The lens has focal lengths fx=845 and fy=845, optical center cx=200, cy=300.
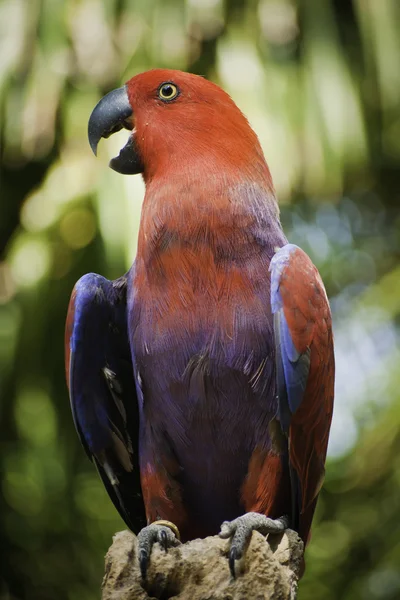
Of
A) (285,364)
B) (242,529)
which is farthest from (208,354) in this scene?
(242,529)

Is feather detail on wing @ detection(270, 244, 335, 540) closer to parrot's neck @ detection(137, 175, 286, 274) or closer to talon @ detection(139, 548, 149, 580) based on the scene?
parrot's neck @ detection(137, 175, 286, 274)

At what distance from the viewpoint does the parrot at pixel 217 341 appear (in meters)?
2.23

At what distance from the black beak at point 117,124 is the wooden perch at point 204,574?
113 centimetres

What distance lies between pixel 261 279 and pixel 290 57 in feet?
10.1

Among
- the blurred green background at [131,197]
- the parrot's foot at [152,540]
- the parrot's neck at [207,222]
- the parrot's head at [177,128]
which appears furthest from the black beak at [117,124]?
the blurred green background at [131,197]

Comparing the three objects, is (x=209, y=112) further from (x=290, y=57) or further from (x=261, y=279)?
(x=290, y=57)

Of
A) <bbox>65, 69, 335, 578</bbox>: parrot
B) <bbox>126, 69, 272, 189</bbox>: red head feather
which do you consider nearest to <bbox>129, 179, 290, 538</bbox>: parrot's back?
<bbox>65, 69, 335, 578</bbox>: parrot

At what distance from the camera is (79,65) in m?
4.80

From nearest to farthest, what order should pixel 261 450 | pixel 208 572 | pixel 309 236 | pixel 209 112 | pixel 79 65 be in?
pixel 208 572 → pixel 261 450 → pixel 209 112 → pixel 79 65 → pixel 309 236

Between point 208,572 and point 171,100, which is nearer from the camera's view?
point 208,572

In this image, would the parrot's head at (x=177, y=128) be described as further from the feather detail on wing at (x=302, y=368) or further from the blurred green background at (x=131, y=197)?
the blurred green background at (x=131, y=197)

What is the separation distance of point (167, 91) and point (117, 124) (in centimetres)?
18

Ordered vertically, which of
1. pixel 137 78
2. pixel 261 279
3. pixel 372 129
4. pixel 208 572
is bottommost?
pixel 208 572

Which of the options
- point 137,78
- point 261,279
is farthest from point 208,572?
point 137,78
